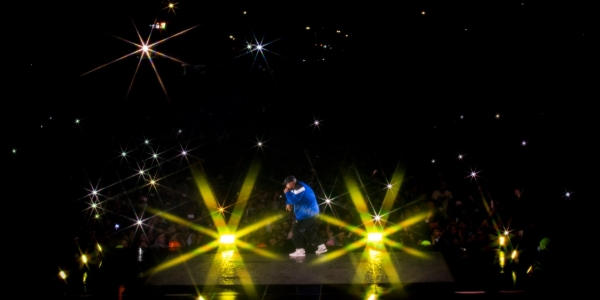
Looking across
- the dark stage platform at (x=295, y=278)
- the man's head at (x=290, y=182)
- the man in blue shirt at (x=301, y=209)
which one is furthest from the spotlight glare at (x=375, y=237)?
the man's head at (x=290, y=182)

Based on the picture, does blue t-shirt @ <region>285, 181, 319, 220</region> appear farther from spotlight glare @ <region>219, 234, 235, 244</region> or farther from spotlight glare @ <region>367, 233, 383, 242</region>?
spotlight glare @ <region>219, 234, 235, 244</region>

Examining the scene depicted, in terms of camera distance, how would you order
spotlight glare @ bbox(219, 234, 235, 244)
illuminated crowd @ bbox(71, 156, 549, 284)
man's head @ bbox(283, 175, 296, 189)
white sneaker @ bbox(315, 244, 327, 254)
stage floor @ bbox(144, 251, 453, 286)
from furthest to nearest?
spotlight glare @ bbox(219, 234, 235, 244) < white sneaker @ bbox(315, 244, 327, 254) < illuminated crowd @ bbox(71, 156, 549, 284) < man's head @ bbox(283, 175, 296, 189) < stage floor @ bbox(144, 251, 453, 286)

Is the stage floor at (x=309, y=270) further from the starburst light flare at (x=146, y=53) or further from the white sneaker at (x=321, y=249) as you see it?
the starburst light flare at (x=146, y=53)

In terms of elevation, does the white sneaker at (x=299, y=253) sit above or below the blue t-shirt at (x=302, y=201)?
below

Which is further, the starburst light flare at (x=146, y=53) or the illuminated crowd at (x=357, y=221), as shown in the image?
the starburst light flare at (x=146, y=53)

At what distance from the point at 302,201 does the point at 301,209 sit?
0.42 feet

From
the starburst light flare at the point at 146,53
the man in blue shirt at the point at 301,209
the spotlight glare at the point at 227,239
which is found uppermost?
the starburst light flare at the point at 146,53

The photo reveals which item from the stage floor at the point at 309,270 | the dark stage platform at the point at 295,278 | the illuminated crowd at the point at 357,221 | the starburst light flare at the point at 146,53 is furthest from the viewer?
the starburst light flare at the point at 146,53

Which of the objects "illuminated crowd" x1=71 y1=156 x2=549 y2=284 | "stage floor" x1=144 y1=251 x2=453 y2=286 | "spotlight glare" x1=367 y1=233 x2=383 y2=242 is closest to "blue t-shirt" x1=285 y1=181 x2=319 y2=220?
"stage floor" x1=144 y1=251 x2=453 y2=286

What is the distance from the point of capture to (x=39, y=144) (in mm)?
8297

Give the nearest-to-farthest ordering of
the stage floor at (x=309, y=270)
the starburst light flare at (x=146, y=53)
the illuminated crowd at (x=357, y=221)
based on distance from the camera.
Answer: the stage floor at (x=309, y=270) < the illuminated crowd at (x=357, y=221) < the starburst light flare at (x=146, y=53)

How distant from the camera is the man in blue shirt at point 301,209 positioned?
6238 mm

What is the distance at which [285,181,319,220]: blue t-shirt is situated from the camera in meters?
6.25

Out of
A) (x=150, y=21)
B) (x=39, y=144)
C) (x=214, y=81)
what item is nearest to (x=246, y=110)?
(x=214, y=81)
